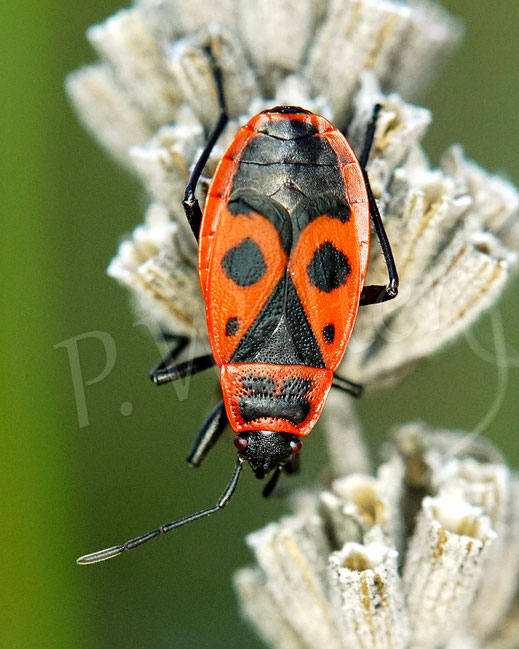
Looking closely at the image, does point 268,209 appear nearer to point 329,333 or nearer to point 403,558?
point 329,333

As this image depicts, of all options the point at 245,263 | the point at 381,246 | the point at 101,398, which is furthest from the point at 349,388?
the point at 101,398

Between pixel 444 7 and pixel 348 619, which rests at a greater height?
pixel 444 7

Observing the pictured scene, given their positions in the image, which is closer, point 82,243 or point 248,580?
point 248,580

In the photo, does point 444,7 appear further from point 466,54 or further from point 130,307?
point 130,307

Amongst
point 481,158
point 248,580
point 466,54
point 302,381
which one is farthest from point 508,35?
point 248,580

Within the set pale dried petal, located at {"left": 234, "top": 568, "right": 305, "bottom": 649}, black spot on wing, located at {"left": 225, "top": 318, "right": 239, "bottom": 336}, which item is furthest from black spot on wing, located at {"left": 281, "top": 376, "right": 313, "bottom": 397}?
pale dried petal, located at {"left": 234, "top": 568, "right": 305, "bottom": 649}

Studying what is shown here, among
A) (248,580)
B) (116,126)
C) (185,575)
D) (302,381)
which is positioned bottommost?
(185,575)

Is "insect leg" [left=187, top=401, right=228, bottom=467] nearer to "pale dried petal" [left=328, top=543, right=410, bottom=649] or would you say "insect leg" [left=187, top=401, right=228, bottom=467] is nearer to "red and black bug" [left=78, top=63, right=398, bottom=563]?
"red and black bug" [left=78, top=63, right=398, bottom=563]
